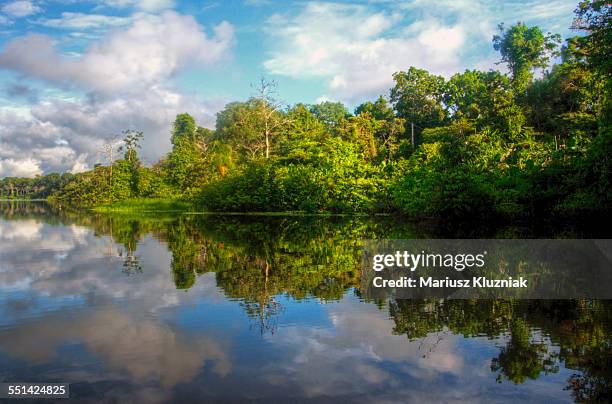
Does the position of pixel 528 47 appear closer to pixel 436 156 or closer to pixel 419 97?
pixel 419 97

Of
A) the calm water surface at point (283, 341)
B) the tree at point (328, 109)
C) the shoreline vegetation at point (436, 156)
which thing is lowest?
the calm water surface at point (283, 341)

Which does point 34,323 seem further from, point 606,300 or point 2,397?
point 606,300

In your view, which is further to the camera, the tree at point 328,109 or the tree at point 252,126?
the tree at point 328,109

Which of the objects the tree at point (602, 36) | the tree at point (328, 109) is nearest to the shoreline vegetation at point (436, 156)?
the tree at point (602, 36)

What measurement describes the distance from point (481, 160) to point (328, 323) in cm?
1748

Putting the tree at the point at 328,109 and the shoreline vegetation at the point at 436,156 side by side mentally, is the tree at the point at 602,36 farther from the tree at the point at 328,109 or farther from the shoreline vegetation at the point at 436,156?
the tree at the point at 328,109

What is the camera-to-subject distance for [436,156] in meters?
24.4

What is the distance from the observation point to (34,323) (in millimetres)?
6102

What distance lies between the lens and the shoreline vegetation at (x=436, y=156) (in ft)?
60.7

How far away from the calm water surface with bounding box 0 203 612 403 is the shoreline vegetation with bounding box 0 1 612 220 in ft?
35.1

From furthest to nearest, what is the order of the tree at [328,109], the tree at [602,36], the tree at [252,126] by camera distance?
the tree at [328,109] < the tree at [252,126] < the tree at [602,36]

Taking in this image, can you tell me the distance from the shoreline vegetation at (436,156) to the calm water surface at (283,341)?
1068 cm

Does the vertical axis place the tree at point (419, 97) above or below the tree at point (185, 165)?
above

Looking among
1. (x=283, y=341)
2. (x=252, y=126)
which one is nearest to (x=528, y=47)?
(x=252, y=126)
